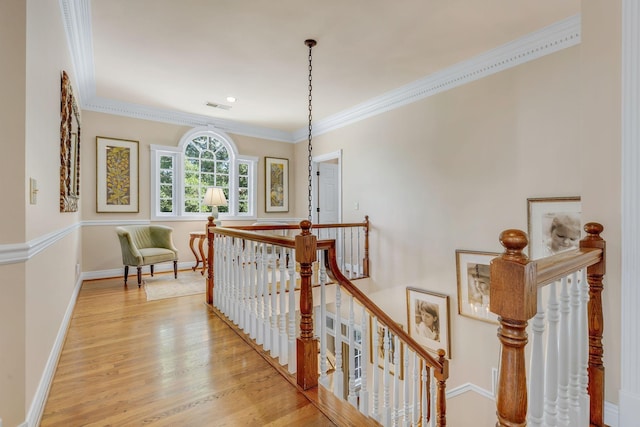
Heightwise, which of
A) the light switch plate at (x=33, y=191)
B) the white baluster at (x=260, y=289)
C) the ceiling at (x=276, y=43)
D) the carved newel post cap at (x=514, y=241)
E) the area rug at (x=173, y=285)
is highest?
the ceiling at (x=276, y=43)

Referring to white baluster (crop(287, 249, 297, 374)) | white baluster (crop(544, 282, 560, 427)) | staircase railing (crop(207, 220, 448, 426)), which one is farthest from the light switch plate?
white baluster (crop(544, 282, 560, 427))

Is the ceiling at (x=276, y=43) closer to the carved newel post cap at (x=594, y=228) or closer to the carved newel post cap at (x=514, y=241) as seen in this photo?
the carved newel post cap at (x=594, y=228)

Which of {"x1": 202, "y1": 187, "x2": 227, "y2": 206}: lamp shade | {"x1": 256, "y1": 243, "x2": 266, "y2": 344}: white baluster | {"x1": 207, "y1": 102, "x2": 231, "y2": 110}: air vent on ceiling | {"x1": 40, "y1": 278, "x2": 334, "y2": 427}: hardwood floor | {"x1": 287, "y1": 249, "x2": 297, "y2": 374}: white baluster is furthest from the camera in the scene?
{"x1": 202, "y1": 187, "x2": 227, "y2": 206}: lamp shade

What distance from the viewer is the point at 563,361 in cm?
122

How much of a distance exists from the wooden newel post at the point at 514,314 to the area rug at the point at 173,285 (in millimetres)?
3809

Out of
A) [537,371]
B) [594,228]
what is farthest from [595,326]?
[537,371]

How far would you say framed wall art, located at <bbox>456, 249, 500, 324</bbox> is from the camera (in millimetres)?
3354

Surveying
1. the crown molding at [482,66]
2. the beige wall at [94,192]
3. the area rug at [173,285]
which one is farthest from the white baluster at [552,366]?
the beige wall at [94,192]

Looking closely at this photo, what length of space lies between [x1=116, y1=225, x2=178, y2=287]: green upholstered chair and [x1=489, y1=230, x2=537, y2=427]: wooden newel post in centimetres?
443

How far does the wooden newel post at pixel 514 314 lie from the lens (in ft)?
2.87

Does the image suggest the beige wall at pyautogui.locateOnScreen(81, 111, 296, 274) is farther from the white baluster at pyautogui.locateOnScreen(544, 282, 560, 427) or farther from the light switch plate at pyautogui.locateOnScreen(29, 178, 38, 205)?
the white baluster at pyautogui.locateOnScreen(544, 282, 560, 427)

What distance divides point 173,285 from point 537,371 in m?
4.38

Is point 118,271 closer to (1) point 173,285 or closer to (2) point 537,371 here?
(1) point 173,285

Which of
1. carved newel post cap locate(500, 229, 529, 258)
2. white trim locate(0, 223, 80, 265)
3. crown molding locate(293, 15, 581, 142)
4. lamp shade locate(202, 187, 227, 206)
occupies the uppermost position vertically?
crown molding locate(293, 15, 581, 142)
